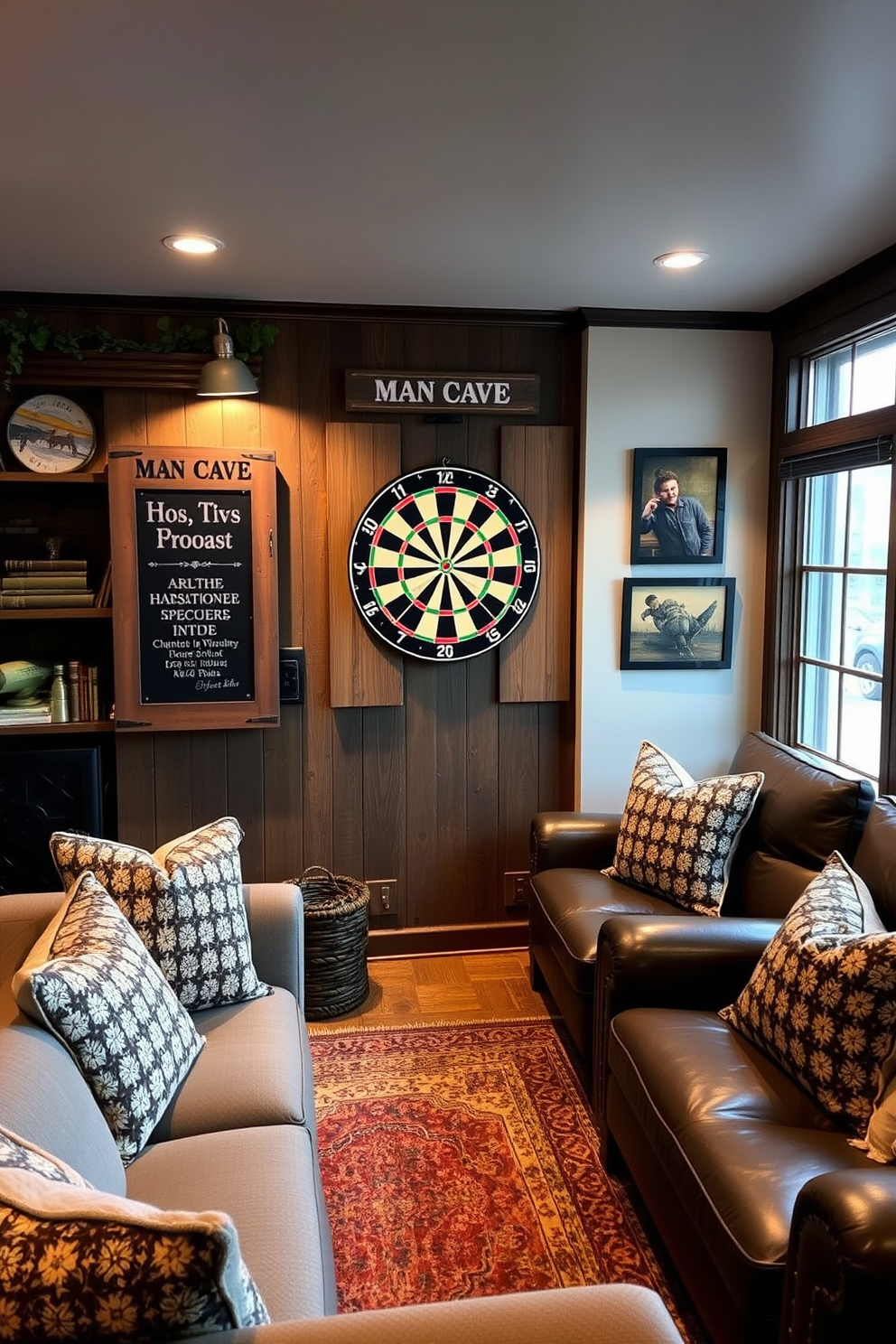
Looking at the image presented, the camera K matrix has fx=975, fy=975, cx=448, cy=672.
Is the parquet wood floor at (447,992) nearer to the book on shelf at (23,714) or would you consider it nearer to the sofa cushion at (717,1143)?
the sofa cushion at (717,1143)

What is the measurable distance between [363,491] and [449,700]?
0.85m

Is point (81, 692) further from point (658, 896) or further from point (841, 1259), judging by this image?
point (841, 1259)

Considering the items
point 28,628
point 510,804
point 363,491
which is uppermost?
point 363,491

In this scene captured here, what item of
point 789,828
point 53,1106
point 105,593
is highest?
point 105,593

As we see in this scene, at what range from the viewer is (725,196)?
2.42 meters

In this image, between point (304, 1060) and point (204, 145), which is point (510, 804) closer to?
point (304, 1060)

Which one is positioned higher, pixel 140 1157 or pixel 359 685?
pixel 359 685

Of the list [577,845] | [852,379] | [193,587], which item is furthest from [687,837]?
[193,587]

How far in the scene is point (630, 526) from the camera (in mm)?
3646

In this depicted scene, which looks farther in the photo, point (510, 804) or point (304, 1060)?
point (510, 804)

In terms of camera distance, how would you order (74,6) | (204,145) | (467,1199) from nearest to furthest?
(74,6)
(204,145)
(467,1199)

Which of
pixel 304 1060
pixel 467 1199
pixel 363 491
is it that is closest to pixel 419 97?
pixel 363 491

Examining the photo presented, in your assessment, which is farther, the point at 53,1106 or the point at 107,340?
the point at 107,340

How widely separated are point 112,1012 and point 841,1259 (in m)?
1.21
